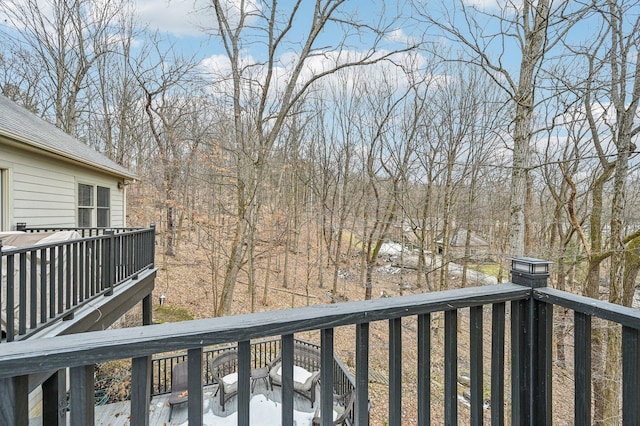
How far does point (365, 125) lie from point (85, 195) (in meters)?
9.09

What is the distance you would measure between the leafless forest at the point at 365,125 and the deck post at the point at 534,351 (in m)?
4.42

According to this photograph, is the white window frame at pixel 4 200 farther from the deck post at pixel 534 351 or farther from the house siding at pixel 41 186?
the deck post at pixel 534 351

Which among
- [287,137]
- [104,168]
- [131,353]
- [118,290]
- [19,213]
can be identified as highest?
[287,137]

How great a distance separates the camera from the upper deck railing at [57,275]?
298 cm

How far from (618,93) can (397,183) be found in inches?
259

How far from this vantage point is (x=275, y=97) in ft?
31.5

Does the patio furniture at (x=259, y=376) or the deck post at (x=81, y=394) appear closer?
the deck post at (x=81, y=394)

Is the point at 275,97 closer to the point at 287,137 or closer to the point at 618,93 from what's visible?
the point at 287,137

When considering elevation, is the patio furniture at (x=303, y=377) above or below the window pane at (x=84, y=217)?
below

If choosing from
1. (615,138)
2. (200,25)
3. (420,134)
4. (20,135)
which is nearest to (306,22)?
(200,25)

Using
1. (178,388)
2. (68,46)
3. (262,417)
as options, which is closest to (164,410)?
(178,388)

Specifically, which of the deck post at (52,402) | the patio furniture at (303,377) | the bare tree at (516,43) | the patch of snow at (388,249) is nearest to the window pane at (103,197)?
the patio furniture at (303,377)

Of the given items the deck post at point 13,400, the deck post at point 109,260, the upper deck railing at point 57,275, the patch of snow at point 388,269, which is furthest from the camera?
the patch of snow at point 388,269

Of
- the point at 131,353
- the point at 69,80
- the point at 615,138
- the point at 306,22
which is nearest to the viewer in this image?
the point at 131,353
